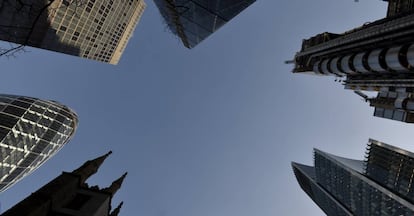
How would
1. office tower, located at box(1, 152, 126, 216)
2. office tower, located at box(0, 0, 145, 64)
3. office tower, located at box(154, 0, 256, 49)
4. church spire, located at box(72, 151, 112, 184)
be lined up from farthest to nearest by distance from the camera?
office tower, located at box(0, 0, 145, 64)
church spire, located at box(72, 151, 112, 184)
office tower, located at box(154, 0, 256, 49)
office tower, located at box(1, 152, 126, 216)

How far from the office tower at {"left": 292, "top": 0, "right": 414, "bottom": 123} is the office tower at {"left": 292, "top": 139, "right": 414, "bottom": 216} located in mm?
35472

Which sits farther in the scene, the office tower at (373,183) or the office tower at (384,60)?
the office tower at (373,183)

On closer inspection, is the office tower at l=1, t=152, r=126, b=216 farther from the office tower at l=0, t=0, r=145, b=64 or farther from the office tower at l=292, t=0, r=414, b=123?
the office tower at l=292, t=0, r=414, b=123

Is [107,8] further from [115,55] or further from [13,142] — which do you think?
[13,142]

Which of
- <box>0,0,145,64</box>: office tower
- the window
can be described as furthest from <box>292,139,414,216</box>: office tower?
<box>0,0,145,64</box>: office tower

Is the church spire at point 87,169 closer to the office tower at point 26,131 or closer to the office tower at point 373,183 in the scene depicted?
the office tower at point 26,131

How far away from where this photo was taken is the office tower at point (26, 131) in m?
58.5

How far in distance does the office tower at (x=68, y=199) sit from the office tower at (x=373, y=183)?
243ft

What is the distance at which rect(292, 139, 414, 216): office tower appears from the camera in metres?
72.2

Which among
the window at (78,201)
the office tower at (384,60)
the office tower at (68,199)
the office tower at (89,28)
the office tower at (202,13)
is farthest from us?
the office tower at (89,28)

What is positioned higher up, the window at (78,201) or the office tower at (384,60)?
the office tower at (384,60)

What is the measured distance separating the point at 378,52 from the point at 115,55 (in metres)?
103

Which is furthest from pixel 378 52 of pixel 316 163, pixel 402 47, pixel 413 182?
pixel 316 163

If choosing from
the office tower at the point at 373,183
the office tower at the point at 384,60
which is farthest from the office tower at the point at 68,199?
the office tower at the point at 373,183
